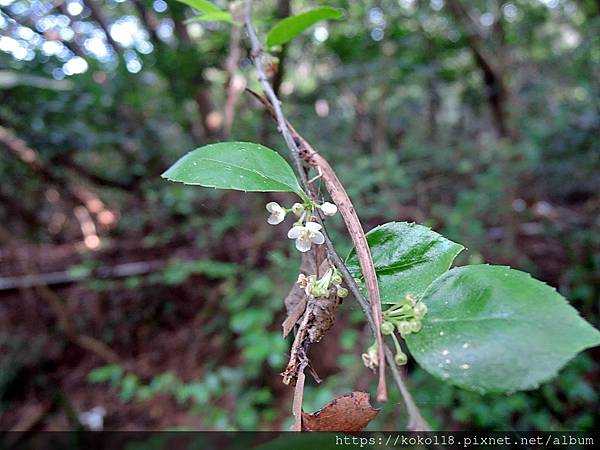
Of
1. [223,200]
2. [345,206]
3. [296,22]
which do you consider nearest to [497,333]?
[345,206]

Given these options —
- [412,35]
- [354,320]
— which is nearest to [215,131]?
[412,35]

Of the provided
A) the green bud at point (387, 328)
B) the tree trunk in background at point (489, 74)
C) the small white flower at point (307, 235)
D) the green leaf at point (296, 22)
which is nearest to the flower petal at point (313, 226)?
the small white flower at point (307, 235)

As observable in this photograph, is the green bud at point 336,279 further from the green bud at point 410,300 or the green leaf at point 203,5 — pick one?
the green leaf at point 203,5

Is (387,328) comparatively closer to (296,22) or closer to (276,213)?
(276,213)

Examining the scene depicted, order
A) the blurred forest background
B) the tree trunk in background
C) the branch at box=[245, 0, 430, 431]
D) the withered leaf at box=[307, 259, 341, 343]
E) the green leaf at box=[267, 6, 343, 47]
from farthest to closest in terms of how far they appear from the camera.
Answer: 1. the tree trunk in background
2. the blurred forest background
3. the green leaf at box=[267, 6, 343, 47]
4. the withered leaf at box=[307, 259, 341, 343]
5. the branch at box=[245, 0, 430, 431]

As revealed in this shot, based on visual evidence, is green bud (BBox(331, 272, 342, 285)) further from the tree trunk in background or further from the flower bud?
the tree trunk in background

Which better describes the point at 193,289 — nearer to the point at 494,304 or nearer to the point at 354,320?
the point at 354,320

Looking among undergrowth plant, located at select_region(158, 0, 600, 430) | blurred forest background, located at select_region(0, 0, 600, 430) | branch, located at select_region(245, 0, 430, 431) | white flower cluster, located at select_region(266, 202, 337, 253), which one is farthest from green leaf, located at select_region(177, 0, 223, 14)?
blurred forest background, located at select_region(0, 0, 600, 430)
